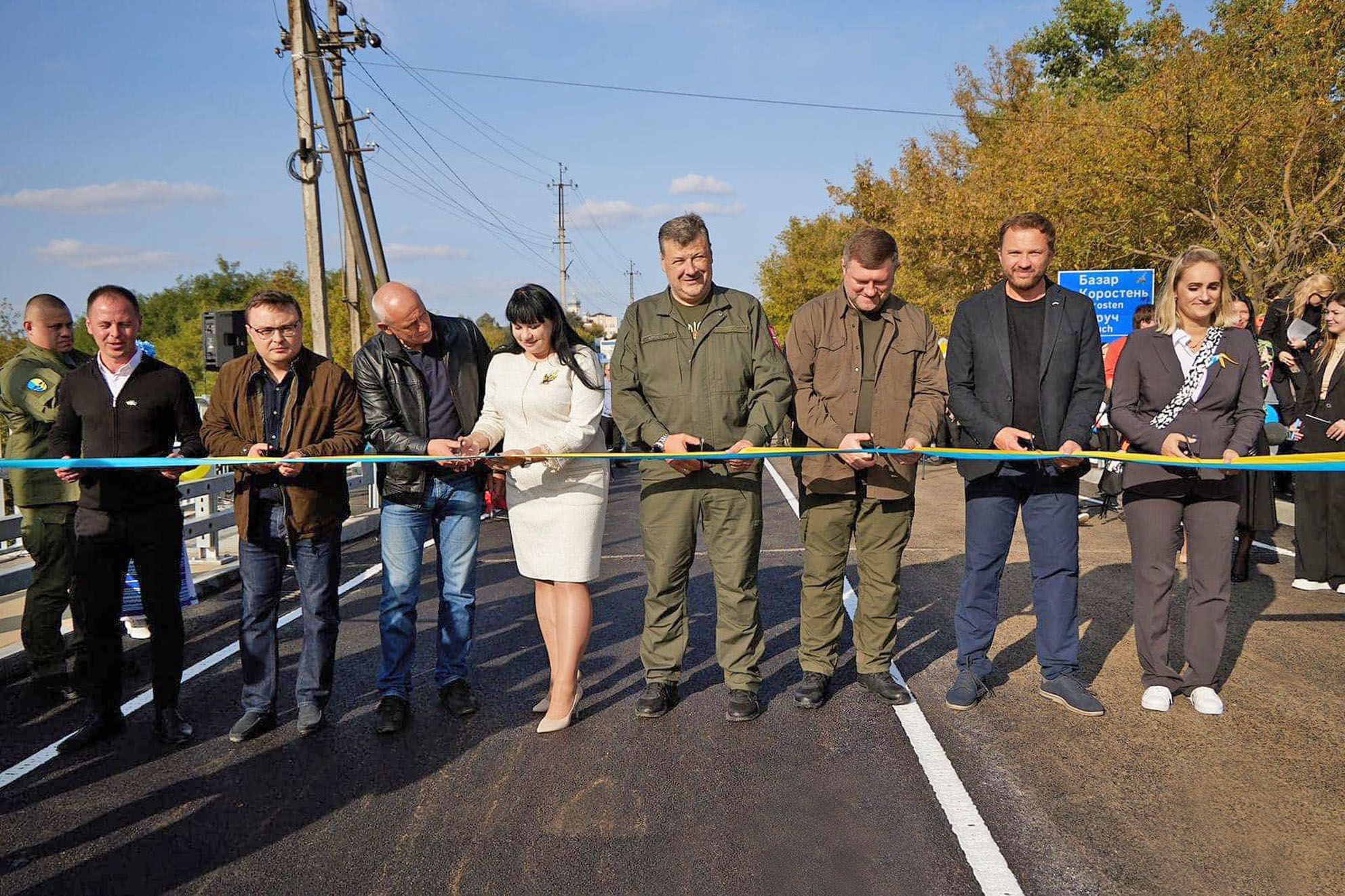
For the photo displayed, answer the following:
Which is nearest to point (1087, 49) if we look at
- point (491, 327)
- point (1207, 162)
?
point (1207, 162)

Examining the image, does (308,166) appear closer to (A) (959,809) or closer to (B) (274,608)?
(B) (274,608)

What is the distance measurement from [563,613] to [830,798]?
1.60m

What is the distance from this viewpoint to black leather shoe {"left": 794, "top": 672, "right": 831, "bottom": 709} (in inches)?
190

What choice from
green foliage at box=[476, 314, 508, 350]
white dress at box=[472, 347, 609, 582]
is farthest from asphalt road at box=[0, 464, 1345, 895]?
green foliage at box=[476, 314, 508, 350]

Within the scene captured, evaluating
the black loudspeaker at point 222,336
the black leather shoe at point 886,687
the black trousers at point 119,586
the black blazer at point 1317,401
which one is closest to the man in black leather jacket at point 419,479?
the black trousers at point 119,586

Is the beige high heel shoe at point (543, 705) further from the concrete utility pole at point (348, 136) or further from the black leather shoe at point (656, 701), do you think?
the concrete utility pole at point (348, 136)

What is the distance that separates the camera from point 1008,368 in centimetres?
482

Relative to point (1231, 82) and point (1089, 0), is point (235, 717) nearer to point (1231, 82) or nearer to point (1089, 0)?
point (1231, 82)

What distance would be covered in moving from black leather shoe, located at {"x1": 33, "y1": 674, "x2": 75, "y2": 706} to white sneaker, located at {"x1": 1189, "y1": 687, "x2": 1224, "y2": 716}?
5.77m

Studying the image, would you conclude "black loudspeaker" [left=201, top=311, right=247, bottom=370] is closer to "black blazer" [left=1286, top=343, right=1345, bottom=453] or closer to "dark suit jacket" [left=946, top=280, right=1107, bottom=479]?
"dark suit jacket" [left=946, top=280, right=1107, bottom=479]

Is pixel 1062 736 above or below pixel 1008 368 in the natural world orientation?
below

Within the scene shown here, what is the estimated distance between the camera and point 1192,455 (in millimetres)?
4668

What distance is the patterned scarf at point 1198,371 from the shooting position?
15.5ft

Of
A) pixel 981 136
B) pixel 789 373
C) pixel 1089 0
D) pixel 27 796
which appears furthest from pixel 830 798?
pixel 1089 0
